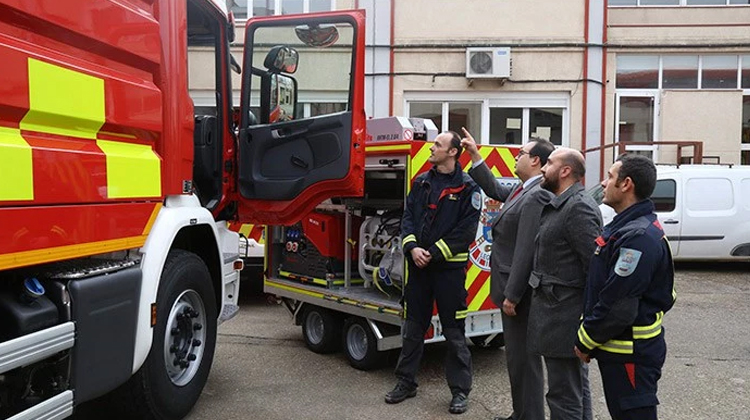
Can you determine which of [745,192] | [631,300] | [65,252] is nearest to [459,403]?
[631,300]

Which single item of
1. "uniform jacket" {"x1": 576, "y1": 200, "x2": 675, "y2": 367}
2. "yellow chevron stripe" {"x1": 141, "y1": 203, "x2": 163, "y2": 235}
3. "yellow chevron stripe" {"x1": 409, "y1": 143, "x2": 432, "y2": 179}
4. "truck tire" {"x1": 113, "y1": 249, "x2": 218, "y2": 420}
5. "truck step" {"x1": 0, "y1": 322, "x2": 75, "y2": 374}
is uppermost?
"yellow chevron stripe" {"x1": 409, "y1": 143, "x2": 432, "y2": 179}

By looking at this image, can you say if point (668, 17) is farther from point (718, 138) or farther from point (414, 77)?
point (414, 77)

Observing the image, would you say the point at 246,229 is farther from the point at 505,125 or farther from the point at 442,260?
the point at 505,125

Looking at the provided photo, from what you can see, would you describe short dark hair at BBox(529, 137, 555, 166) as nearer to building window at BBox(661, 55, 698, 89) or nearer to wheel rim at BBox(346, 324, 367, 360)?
wheel rim at BBox(346, 324, 367, 360)

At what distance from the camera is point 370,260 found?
5621mm

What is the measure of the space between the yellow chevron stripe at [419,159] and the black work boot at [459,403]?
158 cm

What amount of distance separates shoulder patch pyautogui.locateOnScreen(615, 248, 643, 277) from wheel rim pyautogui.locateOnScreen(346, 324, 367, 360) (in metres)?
2.96

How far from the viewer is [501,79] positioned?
13633mm

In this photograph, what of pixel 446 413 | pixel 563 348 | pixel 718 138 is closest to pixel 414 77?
pixel 718 138

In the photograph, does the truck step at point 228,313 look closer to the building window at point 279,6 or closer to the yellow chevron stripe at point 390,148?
the yellow chevron stripe at point 390,148

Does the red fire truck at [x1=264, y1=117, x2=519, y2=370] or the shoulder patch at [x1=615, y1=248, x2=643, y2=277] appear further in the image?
the red fire truck at [x1=264, y1=117, x2=519, y2=370]

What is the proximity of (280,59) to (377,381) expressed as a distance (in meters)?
2.54

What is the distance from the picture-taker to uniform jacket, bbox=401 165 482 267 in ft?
14.4

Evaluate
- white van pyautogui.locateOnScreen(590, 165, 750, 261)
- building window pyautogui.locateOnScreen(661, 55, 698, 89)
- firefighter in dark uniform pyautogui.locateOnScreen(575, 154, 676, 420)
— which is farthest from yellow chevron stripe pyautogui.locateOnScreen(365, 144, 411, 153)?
building window pyautogui.locateOnScreen(661, 55, 698, 89)
